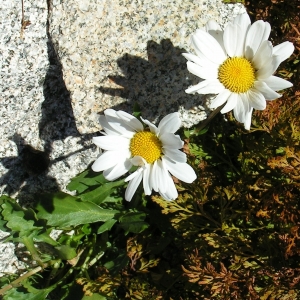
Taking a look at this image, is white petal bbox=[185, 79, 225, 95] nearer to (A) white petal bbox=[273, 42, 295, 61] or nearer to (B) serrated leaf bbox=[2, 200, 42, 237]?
(A) white petal bbox=[273, 42, 295, 61]

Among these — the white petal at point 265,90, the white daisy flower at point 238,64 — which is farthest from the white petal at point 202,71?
the white petal at point 265,90

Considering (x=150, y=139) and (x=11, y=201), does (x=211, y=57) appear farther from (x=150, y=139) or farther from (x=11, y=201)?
(x=11, y=201)

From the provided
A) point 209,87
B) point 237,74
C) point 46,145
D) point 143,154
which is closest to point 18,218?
point 46,145

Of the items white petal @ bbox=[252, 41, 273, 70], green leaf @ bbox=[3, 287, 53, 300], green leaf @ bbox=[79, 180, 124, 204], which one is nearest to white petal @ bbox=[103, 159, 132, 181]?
green leaf @ bbox=[79, 180, 124, 204]

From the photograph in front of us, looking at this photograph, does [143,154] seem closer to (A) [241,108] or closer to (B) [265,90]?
(A) [241,108]

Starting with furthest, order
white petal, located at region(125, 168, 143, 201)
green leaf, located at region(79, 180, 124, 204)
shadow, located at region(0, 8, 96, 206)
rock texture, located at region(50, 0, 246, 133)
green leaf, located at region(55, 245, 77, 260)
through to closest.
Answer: green leaf, located at region(55, 245, 77, 260) < shadow, located at region(0, 8, 96, 206) < green leaf, located at region(79, 180, 124, 204) < rock texture, located at region(50, 0, 246, 133) < white petal, located at region(125, 168, 143, 201)

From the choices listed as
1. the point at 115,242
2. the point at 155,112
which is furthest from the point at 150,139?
the point at 115,242
